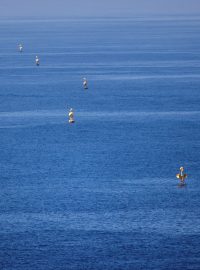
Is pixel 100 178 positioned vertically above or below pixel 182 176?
above

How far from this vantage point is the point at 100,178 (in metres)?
84.8

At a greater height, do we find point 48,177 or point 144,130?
point 144,130

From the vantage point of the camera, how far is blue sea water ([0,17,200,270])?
2466 inches

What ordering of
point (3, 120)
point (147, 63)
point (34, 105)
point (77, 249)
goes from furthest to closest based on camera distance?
point (147, 63)
point (34, 105)
point (3, 120)
point (77, 249)

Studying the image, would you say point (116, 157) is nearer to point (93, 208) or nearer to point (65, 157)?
point (65, 157)

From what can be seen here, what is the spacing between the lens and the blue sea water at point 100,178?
2466 inches

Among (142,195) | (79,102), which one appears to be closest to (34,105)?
(79,102)

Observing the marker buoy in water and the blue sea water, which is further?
the marker buoy in water

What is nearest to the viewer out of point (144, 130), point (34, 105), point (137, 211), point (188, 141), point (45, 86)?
point (137, 211)

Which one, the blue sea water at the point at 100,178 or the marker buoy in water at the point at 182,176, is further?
the marker buoy in water at the point at 182,176

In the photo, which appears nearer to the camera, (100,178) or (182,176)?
(182,176)

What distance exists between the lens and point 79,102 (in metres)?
138

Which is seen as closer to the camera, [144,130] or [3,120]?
[144,130]

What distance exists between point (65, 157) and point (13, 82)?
236 ft
